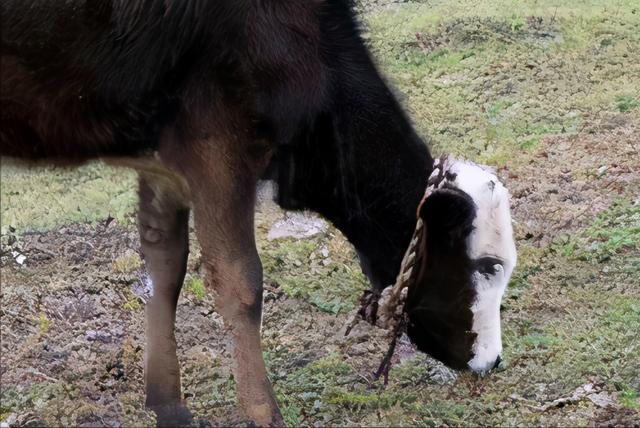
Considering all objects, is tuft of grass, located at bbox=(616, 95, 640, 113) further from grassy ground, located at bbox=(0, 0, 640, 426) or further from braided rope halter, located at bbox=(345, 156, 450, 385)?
braided rope halter, located at bbox=(345, 156, 450, 385)

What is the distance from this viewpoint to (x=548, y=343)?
4867 mm

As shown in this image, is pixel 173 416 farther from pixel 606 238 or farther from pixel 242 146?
pixel 606 238

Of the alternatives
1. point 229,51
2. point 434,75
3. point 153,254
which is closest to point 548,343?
point 153,254

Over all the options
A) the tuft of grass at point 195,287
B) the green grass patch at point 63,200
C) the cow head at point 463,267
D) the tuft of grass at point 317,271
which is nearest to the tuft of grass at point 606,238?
the tuft of grass at point 317,271

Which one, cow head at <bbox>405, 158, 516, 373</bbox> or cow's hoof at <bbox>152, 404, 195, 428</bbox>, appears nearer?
cow head at <bbox>405, 158, 516, 373</bbox>

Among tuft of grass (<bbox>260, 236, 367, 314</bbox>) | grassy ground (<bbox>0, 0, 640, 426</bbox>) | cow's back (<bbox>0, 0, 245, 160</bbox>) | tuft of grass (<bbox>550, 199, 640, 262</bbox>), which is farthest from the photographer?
tuft of grass (<bbox>550, 199, 640, 262</bbox>)

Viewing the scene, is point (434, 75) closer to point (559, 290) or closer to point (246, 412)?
point (559, 290)

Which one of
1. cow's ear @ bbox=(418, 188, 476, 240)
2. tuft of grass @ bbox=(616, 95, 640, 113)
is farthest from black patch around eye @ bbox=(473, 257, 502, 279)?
tuft of grass @ bbox=(616, 95, 640, 113)

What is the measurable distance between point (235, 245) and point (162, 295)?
658mm

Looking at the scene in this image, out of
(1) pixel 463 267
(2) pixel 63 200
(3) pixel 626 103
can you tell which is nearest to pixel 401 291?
(1) pixel 463 267

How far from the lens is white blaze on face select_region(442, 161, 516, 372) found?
3.88m

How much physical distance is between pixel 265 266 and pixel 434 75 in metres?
4.02

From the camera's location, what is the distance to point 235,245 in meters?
3.91

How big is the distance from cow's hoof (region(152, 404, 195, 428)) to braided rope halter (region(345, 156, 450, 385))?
2.98 feet
